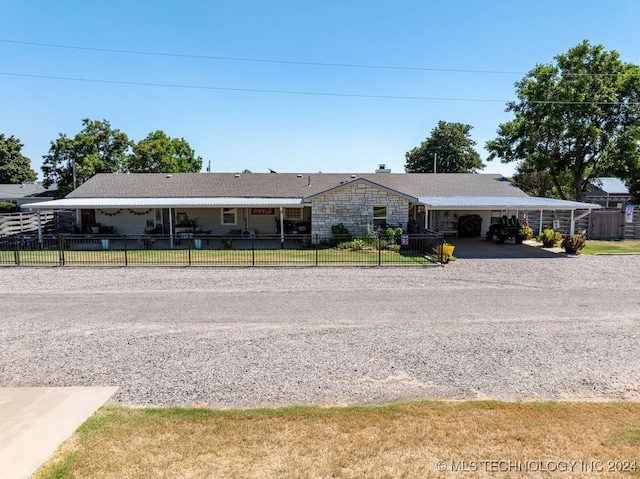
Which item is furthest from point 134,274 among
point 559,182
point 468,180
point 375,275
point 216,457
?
point 559,182

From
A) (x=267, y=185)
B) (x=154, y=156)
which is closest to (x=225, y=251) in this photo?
(x=267, y=185)

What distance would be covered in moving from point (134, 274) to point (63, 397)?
9559mm

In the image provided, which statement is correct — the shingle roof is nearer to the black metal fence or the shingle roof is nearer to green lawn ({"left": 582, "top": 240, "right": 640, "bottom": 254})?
the black metal fence

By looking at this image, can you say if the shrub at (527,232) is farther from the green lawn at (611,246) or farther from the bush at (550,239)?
the green lawn at (611,246)

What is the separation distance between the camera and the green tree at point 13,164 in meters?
56.1

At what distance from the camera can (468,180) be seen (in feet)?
92.6

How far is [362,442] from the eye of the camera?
4137mm

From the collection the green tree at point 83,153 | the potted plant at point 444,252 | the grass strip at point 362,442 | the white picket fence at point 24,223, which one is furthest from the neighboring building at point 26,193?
the grass strip at point 362,442

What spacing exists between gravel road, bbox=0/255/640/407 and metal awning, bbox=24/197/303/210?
8.23 m

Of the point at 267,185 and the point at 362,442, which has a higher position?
the point at 267,185

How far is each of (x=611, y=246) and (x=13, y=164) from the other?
2770 inches

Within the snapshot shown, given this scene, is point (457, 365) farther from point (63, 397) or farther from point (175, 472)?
point (63, 397)

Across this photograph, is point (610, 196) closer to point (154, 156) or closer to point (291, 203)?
point (291, 203)

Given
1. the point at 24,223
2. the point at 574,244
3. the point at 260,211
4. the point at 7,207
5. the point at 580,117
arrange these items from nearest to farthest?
the point at 574,244, the point at 24,223, the point at 260,211, the point at 580,117, the point at 7,207
